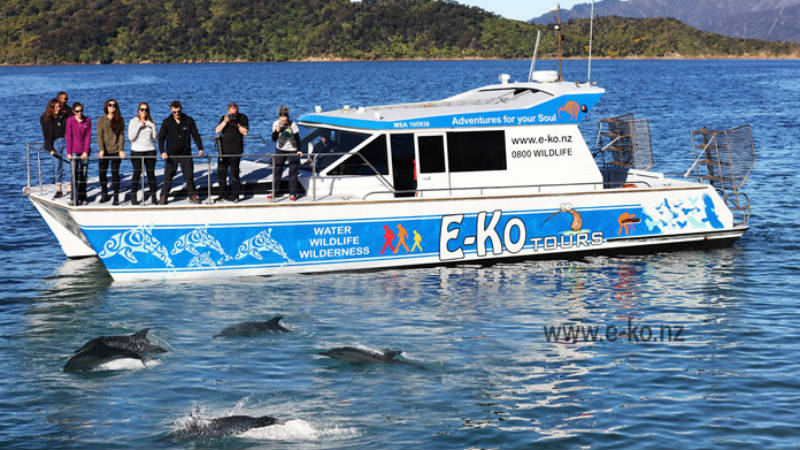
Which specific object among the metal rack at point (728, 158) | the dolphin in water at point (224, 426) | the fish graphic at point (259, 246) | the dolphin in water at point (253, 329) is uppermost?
the metal rack at point (728, 158)

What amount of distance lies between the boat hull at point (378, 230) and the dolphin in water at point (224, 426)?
242 inches

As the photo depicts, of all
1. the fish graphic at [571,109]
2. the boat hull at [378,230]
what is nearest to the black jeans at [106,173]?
the boat hull at [378,230]

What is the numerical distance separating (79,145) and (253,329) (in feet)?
17.8

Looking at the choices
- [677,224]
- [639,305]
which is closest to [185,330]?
[639,305]

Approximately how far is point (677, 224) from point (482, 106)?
472 cm

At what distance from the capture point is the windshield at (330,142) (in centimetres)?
1739

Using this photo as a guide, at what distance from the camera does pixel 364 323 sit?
46.6 ft

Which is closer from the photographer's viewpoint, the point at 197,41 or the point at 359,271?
the point at 359,271

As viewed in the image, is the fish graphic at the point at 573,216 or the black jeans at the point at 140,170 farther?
the fish graphic at the point at 573,216

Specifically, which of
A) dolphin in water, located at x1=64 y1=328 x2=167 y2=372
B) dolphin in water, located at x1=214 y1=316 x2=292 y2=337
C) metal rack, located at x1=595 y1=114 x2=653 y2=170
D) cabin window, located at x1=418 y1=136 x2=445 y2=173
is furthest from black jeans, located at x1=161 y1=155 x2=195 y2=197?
metal rack, located at x1=595 y1=114 x2=653 y2=170

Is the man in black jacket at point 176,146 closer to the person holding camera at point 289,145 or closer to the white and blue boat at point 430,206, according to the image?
the white and blue boat at point 430,206

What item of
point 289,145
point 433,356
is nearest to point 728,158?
point 289,145

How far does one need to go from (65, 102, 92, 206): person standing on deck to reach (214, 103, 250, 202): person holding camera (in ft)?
7.84

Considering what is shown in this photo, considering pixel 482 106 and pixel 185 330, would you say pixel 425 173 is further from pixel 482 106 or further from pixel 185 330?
pixel 185 330
